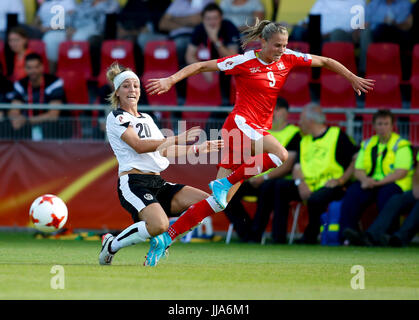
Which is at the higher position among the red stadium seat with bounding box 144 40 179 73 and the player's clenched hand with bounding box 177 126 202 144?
the red stadium seat with bounding box 144 40 179 73

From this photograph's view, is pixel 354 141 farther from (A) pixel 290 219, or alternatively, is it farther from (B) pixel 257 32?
(B) pixel 257 32

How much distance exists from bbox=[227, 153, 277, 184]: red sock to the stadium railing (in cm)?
392

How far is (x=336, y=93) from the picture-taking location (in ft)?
47.9

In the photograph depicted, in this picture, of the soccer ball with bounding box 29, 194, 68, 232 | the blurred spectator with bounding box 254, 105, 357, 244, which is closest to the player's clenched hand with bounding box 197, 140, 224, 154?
the soccer ball with bounding box 29, 194, 68, 232

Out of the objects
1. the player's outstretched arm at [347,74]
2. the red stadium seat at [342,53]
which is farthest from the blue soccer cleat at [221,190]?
the red stadium seat at [342,53]

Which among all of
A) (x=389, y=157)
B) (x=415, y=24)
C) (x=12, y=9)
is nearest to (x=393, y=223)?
(x=389, y=157)

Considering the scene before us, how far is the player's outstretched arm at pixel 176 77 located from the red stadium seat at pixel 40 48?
292 inches

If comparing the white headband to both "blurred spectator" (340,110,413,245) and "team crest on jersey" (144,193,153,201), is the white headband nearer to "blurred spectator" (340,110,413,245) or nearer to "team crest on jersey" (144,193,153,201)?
"team crest on jersey" (144,193,153,201)

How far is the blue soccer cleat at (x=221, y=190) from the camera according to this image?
888cm

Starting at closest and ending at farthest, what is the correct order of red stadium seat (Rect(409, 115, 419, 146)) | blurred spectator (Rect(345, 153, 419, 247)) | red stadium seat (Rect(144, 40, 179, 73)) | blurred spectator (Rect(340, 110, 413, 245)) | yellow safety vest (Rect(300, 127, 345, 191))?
1. blurred spectator (Rect(345, 153, 419, 247))
2. blurred spectator (Rect(340, 110, 413, 245))
3. yellow safety vest (Rect(300, 127, 345, 191))
4. red stadium seat (Rect(409, 115, 419, 146))
5. red stadium seat (Rect(144, 40, 179, 73))

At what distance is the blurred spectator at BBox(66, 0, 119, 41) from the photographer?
1627cm

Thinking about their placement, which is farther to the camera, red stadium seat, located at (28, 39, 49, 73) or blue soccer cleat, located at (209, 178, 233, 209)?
red stadium seat, located at (28, 39, 49, 73)

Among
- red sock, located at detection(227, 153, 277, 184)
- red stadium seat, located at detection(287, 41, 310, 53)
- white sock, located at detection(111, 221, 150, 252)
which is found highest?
red stadium seat, located at detection(287, 41, 310, 53)

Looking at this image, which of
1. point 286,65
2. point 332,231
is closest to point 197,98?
point 332,231
